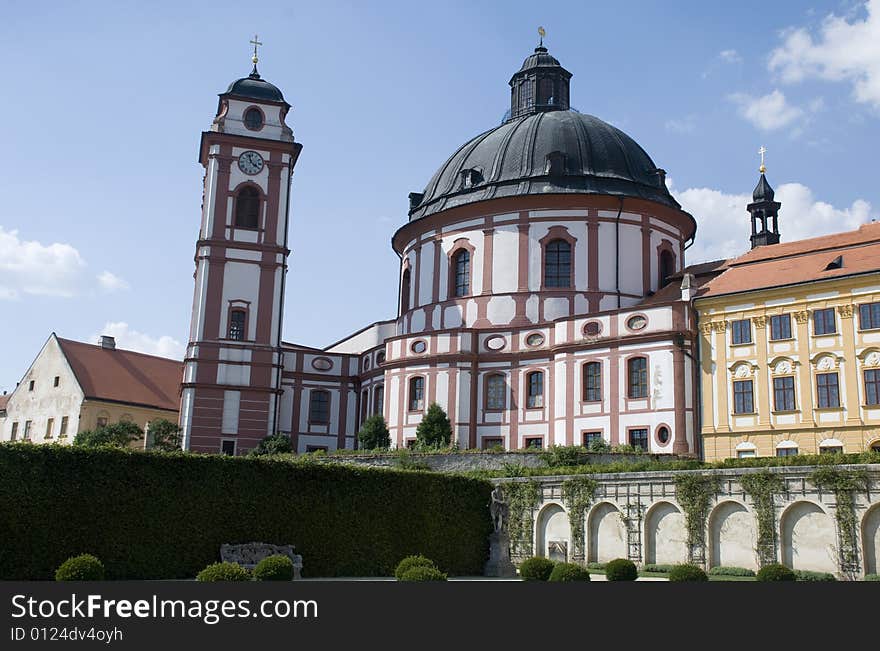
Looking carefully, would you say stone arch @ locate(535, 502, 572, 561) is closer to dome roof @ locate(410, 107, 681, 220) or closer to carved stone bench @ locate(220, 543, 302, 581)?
carved stone bench @ locate(220, 543, 302, 581)

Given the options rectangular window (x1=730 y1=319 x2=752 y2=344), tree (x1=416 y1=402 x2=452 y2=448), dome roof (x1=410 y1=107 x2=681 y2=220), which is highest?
dome roof (x1=410 y1=107 x2=681 y2=220)

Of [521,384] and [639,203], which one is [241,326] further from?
[639,203]

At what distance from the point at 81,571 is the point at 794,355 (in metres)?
28.8

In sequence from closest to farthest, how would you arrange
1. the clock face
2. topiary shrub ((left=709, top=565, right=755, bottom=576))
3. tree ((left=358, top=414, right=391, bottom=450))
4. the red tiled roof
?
topiary shrub ((left=709, top=565, right=755, bottom=576)) → tree ((left=358, top=414, right=391, bottom=450)) → the clock face → the red tiled roof

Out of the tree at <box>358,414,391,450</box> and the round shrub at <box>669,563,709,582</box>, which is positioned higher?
the tree at <box>358,414,391,450</box>

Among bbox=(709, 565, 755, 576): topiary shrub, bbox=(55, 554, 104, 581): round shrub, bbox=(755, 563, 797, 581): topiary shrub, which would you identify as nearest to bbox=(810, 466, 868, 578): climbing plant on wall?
bbox=(709, 565, 755, 576): topiary shrub

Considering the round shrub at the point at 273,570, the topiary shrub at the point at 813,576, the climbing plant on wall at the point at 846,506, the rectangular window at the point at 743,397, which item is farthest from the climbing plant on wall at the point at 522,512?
the round shrub at the point at 273,570

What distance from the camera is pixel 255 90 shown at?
53.8 meters

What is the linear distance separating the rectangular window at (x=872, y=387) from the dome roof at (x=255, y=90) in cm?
3340

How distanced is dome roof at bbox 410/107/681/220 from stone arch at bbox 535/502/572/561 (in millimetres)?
19657

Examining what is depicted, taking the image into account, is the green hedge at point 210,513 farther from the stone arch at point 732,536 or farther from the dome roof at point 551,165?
the dome roof at point 551,165

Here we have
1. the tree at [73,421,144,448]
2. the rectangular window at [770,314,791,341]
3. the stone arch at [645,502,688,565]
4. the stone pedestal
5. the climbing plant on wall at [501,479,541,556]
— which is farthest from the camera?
the tree at [73,421,144,448]

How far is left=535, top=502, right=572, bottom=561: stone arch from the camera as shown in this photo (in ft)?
109

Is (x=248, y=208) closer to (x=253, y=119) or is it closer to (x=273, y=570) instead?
(x=253, y=119)
